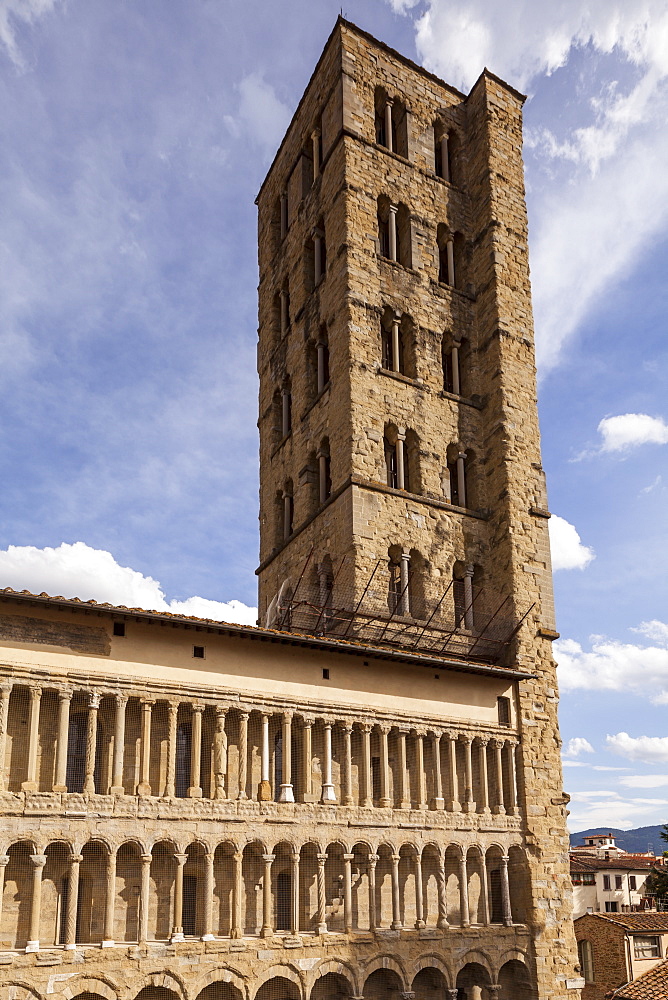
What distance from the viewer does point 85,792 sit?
20.4m

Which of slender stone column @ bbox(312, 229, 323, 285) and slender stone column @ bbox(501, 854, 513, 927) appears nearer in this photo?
slender stone column @ bbox(501, 854, 513, 927)

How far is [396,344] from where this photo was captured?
3253 centimetres

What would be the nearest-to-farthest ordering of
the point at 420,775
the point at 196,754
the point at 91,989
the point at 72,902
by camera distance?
the point at 91,989
the point at 72,902
the point at 196,754
the point at 420,775

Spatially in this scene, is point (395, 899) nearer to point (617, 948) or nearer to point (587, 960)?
point (617, 948)

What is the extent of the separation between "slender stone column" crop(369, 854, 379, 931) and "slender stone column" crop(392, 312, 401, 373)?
15719 mm

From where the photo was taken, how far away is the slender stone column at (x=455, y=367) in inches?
1329

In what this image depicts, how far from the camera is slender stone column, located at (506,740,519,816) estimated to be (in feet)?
87.8

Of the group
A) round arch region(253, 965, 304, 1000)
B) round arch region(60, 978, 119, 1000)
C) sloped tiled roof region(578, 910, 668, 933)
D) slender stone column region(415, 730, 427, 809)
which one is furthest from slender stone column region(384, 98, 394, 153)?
sloped tiled roof region(578, 910, 668, 933)

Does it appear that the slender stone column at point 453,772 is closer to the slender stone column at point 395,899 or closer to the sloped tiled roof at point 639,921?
the slender stone column at point 395,899

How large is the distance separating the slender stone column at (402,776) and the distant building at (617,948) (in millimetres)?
21638

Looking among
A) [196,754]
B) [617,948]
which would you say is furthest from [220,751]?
[617,948]

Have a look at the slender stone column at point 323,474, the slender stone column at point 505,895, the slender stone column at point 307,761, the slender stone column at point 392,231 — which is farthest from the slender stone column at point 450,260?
the slender stone column at point 505,895

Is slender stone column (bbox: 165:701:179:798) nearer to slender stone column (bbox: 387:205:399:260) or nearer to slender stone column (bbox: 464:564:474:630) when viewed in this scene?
slender stone column (bbox: 464:564:474:630)

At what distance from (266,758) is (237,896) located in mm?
3126
